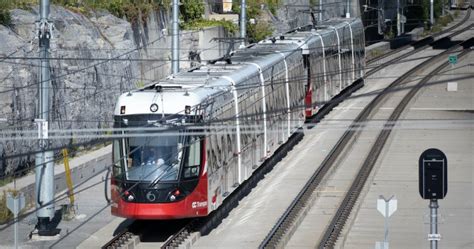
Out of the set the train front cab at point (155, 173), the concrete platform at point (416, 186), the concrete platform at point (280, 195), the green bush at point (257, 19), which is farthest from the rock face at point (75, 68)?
the green bush at point (257, 19)

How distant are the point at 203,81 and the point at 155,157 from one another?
328 cm

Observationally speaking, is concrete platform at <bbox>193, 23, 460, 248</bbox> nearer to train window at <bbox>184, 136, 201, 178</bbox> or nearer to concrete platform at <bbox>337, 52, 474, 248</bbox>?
concrete platform at <bbox>337, 52, 474, 248</bbox>

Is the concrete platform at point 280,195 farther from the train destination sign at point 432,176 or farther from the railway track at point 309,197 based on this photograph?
the train destination sign at point 432,176

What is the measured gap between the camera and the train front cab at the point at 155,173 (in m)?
21.5

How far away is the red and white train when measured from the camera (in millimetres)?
21562

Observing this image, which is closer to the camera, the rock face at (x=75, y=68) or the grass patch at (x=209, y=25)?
the rock face at (x=75, y=68)

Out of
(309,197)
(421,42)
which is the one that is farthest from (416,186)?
(421,42)

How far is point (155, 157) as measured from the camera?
2155 cm

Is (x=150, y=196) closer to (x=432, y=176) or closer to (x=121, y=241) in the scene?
(x=121, y=241)

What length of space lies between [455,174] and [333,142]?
656 centimetres

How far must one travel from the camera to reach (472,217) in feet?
83.6

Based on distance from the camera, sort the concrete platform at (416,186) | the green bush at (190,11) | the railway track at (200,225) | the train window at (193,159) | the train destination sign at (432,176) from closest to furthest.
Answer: the train destination sign at (432,176) < the train window at (193,159) < the railway track at (200,225) < the concrete platform at (416,186) < the green bush at (190,11)

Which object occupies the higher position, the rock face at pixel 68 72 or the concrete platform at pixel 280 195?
the rock face at pixel 68 72

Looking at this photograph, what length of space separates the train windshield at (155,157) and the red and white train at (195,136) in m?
0.02
